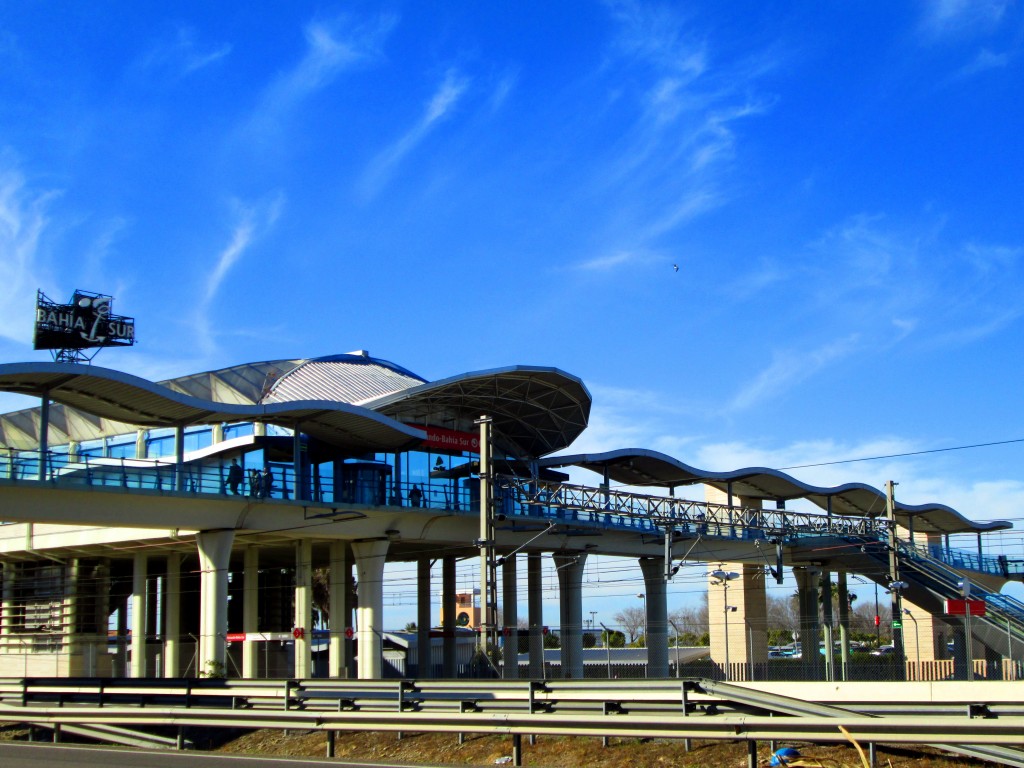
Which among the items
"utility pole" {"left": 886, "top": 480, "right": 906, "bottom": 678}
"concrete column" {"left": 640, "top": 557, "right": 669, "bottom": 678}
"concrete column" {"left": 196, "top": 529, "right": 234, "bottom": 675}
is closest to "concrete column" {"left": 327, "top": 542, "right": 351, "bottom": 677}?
"concrete column" {"left": 196, "top": 529, "right": 234, "bottom": 675}

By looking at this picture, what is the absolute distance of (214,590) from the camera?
132 feet

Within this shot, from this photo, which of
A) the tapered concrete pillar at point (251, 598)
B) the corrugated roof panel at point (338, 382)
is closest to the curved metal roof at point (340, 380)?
the corrugated roof panel at point (338, 382)

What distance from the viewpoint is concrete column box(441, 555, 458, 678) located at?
6088 cm

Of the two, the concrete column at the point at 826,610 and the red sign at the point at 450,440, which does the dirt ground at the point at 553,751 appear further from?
the red sign at the point at 450,440

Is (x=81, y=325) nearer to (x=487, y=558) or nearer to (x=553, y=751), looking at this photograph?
(x=487, y=558)

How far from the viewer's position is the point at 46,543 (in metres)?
52.2

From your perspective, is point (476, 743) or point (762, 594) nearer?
point (476, 743)

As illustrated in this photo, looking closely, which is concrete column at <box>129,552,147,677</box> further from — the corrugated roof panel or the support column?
the corrugated roof panel

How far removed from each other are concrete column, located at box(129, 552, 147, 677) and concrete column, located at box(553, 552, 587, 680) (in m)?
20.3

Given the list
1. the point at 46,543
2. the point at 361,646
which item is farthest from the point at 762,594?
the point at 46,543

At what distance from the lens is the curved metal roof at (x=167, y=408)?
113 feet

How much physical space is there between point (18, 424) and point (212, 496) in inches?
1134

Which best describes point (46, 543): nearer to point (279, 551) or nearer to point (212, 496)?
point (279, 551)

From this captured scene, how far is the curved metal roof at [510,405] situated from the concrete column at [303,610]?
7139 mm
